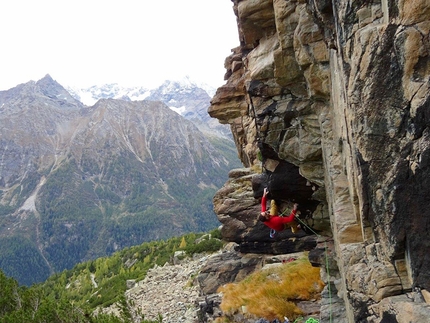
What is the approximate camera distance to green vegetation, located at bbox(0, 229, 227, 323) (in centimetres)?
2466

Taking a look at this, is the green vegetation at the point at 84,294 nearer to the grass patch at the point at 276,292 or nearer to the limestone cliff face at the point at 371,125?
the grass patch at the point at 276,292

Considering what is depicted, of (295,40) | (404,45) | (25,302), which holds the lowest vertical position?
(25,302)

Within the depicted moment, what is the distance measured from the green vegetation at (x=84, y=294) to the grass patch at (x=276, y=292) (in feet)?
23.5

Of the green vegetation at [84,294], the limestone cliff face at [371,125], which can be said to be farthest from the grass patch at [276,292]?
the green vegetation at [84,294]

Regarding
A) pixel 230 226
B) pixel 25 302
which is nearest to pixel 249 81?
pixel 230 226

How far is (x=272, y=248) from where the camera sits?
72.1ft

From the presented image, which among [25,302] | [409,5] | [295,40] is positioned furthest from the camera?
[25,302]

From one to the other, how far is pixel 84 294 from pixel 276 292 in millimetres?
68083

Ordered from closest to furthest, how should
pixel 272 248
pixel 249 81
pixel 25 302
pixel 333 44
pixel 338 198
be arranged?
1. pixel 333 44
2. pixel 338 198
3. pixel 249 81
4. pixel 272 248
5. pixel 25 302

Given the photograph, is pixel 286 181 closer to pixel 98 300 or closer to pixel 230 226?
pixel 230 226

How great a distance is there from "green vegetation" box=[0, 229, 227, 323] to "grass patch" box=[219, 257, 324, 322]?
7.18 metres

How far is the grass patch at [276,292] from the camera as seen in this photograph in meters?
15.5

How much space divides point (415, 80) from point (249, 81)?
895 cm

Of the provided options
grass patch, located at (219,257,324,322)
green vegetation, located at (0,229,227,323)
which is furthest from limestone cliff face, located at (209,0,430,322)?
green vegetation, located at (0,229,227,323)
